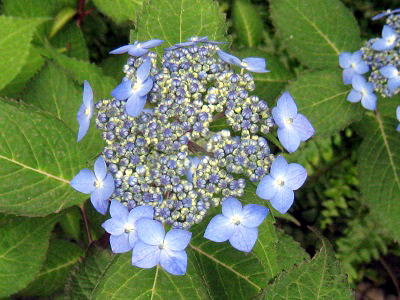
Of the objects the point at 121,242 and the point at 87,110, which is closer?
the point at 121,242

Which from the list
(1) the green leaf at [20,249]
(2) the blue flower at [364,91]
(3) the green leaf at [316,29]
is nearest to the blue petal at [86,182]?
(1) the green leaf at [20,249]

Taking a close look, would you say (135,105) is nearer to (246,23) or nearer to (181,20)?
(181,20)

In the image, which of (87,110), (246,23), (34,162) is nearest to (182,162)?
(87,110)

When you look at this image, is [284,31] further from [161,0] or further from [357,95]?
[161,0]

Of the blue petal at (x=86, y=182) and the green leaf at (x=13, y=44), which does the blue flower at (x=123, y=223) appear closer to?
the blue petal at (x=86, y=182)

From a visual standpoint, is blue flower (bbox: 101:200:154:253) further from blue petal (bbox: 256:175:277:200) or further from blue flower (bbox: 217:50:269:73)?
blue flower (bbox: 217:50:269:73)
